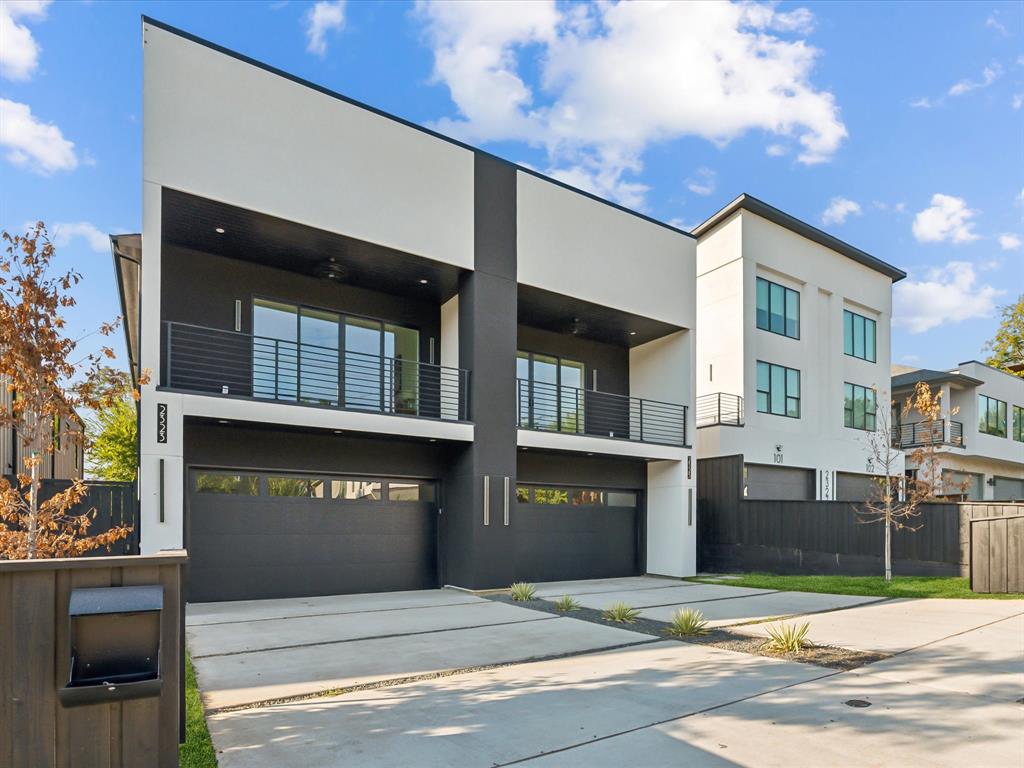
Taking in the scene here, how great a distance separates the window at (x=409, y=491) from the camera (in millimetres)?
14648

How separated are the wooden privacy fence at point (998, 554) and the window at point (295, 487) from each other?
12717mm

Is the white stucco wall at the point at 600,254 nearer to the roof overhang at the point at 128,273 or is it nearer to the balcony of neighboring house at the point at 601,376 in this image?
the balcony of neighboring house at the point at 601,376

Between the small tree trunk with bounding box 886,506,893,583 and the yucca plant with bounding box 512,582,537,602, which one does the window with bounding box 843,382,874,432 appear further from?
the yucca plant with bounding box 512,582,537,602

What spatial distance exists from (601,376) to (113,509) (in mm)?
12055

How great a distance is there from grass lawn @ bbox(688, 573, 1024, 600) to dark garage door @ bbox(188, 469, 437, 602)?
23.8ft

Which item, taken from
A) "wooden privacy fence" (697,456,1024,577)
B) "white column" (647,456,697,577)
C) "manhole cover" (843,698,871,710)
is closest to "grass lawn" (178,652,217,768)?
"manhole cover" (843,698,871,710)

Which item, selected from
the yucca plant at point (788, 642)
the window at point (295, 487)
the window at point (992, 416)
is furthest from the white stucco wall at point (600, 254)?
the window at point (992, 416)

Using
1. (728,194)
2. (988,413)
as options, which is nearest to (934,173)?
(728,194)

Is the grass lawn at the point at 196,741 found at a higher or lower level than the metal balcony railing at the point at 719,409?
lower

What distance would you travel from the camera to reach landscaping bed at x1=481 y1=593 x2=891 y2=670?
764 centimetres

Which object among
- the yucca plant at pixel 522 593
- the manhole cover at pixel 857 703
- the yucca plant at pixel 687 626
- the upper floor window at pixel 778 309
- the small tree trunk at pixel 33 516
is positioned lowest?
the yucca plant at pixel 522 593

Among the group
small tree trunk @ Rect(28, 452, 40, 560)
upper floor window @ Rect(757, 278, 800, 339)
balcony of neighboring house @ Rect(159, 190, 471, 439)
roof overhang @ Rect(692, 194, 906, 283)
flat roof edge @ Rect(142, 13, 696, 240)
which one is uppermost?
roof overhang @ Rect(692, 194, 906, 283)

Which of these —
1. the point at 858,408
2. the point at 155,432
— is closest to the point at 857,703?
the point at 155,432

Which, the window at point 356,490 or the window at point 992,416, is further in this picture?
the window at point 992,416
